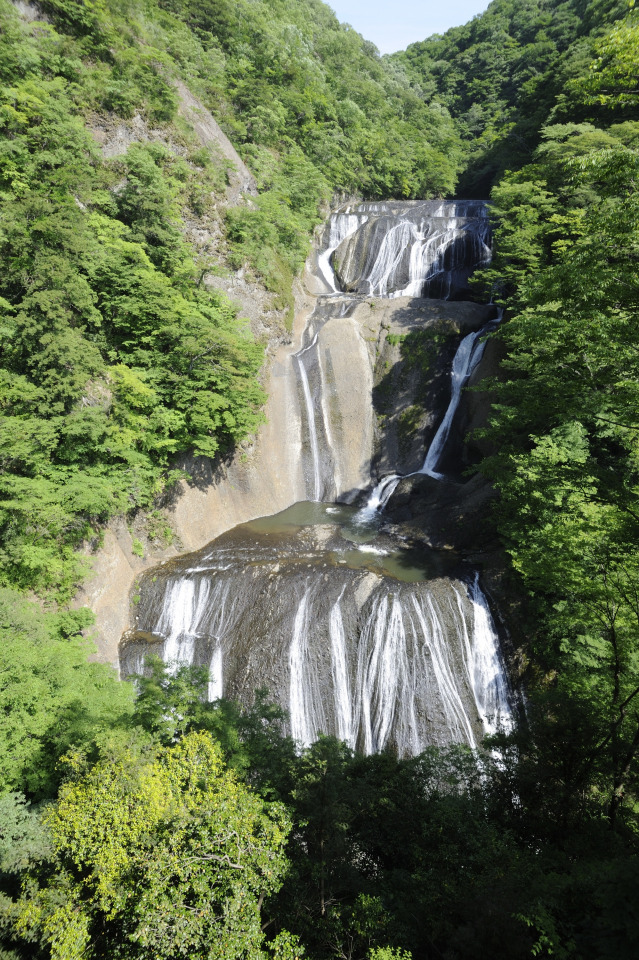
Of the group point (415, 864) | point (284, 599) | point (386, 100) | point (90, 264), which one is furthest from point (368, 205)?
point (415, 864)

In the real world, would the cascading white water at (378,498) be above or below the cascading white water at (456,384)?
below

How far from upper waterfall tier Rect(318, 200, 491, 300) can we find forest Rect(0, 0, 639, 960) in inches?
133

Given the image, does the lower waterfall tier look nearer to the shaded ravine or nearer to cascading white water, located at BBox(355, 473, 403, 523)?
the shaded ravine

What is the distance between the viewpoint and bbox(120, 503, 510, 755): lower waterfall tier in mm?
9844

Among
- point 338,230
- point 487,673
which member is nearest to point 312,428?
point 487,673

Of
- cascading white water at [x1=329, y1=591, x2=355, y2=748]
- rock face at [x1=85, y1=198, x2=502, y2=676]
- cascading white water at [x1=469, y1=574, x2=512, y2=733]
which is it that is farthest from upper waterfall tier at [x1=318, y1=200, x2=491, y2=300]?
cascading white water at [x1=329, y1=591, x2=355, y2=748]

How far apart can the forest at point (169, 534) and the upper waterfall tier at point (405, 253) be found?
11.1 feet

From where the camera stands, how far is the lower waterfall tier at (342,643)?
9844 millimetres

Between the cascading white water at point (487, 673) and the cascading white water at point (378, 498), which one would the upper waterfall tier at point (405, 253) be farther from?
the cascading white water at point (487, 673)

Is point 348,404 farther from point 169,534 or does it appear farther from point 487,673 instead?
point 487,673

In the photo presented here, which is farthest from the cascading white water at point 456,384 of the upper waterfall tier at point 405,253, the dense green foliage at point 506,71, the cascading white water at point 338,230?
the dense green foliage at point 506,71

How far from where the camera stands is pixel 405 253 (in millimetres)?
25578

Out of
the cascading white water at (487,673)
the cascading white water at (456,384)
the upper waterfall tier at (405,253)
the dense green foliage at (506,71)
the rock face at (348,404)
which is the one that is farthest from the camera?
the dense green foliage at (506,71)

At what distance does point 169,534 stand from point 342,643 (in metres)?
7.02
